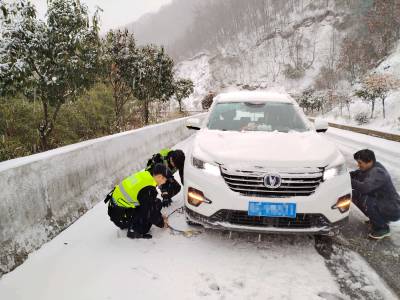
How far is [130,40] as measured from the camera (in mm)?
15844

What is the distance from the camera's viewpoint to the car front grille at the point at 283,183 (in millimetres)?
3113

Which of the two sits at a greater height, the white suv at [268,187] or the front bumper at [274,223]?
the white suv at [268,187]

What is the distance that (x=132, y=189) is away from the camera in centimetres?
359

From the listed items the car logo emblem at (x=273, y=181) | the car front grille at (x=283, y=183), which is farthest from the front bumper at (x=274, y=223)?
the car logo emblem at (x=273, y=181)

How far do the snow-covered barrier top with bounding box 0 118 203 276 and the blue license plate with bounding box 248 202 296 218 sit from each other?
2.23 metres

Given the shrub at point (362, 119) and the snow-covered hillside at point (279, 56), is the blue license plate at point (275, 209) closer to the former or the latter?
the shrub at point (362, 119)

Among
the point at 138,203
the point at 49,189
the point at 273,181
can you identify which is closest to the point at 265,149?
the point at 273,181

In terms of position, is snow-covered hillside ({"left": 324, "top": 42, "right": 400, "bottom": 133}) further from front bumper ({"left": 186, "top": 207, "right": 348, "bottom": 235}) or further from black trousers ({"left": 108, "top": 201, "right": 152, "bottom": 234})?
black trousers ({"left": 108, "top": 201, "right": 152, "bottom": 234})

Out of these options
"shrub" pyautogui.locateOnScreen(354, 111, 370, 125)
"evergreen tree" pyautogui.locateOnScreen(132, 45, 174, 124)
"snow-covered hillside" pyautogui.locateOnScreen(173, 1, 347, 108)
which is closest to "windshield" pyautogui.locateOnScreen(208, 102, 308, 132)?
"evergreen tree" pyautogui.locateOnScreen(132, 45, 174, 124)

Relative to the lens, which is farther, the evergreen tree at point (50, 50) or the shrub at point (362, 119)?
the shrub at point (362, 119)

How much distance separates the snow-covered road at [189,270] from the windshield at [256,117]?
1.55 metres

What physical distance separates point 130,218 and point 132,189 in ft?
1.27

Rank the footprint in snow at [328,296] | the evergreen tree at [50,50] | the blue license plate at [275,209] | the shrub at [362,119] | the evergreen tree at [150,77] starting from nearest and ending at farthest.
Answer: the footprint in snow at [328,296]
the blue license plate at [275,209]
the evergreen tree at [50,50]
the evergreen tree at [150,77]
the shrub at [362,119]

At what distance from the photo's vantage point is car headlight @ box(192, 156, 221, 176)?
330cm
